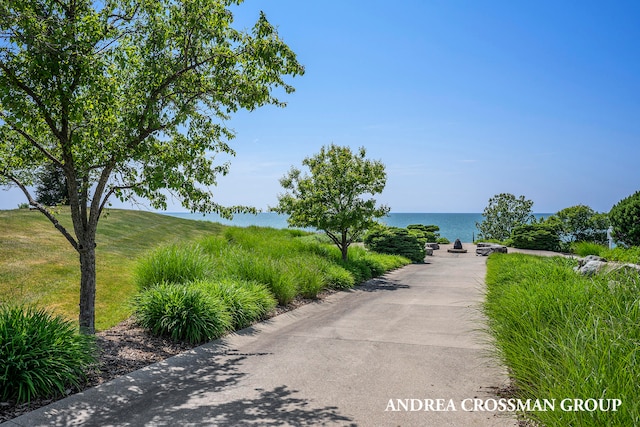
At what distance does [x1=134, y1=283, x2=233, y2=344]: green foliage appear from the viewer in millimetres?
6992

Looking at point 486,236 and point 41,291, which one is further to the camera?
point 486,236

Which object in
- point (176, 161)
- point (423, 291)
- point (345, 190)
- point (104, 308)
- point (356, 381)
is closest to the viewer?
point (356, 381)

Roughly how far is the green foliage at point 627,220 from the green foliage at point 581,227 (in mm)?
A: 13165

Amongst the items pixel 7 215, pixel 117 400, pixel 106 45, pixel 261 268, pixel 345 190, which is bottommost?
pixel 117 400

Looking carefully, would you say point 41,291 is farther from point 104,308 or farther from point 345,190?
point 345,190

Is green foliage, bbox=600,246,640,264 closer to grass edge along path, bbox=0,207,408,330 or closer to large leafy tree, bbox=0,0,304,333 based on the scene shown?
grass edge along path, bbox=0,207,408,330

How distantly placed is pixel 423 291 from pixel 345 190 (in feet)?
17.2

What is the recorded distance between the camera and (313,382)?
5.34m

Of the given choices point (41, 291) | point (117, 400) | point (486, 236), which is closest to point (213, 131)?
point (117, 400)

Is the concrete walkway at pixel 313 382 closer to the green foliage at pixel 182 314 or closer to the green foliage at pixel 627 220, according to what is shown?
the green foliage at pixel 182 314

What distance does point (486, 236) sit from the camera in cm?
5422

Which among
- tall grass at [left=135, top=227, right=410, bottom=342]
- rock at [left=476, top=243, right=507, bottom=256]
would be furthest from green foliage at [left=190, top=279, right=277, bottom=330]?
rock at [left=476, top=243, right=507, bottom=256]

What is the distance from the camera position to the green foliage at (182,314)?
22.9 feet

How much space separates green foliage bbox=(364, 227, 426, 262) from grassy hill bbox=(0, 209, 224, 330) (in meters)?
10.4
